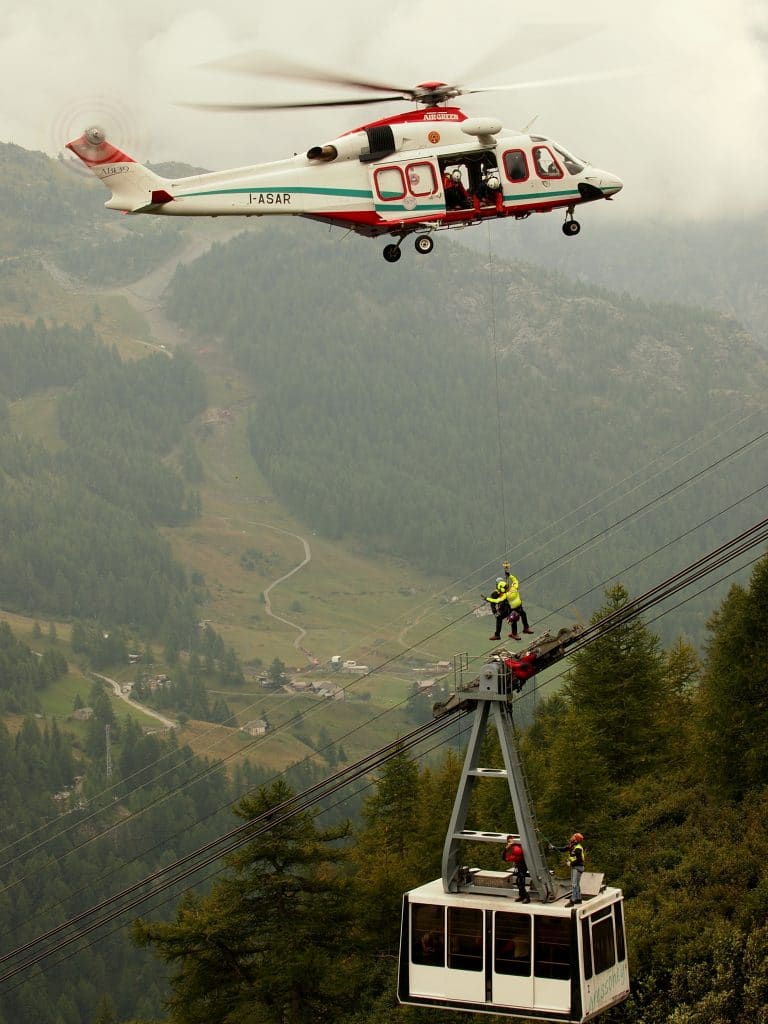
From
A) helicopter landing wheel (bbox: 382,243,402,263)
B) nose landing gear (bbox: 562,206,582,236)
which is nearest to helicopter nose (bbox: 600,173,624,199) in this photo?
nose landing gear (bbox: 562,206,582,236)

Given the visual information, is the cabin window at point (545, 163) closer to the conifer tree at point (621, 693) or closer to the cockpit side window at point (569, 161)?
the cockpit side window at point (569, 161)

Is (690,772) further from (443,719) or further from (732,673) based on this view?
(443,719)

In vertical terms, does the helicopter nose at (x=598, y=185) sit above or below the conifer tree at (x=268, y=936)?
above

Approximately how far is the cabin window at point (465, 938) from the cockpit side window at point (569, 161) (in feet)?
78.7

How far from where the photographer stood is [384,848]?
2554 inches

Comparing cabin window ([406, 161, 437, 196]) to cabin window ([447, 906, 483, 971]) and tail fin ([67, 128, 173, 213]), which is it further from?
cabin window ([447, 906, 483, 971])

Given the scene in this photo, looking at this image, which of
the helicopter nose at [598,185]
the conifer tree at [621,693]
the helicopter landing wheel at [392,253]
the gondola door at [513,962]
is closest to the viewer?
the gondola door at [513,962]

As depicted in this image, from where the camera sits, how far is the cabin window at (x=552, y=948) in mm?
35031

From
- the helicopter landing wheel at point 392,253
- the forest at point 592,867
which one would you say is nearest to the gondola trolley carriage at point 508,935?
the forest at point 592,867

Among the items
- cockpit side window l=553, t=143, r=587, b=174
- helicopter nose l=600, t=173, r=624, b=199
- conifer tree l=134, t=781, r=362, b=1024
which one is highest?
cockpit side window l=553, t=143, r=587, b=174

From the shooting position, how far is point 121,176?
46.7 m

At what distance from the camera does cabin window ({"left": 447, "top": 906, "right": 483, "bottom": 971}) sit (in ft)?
118

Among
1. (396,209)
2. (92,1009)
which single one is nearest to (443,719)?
(396,209)

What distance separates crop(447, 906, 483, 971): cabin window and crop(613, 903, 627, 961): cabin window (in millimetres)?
3235
